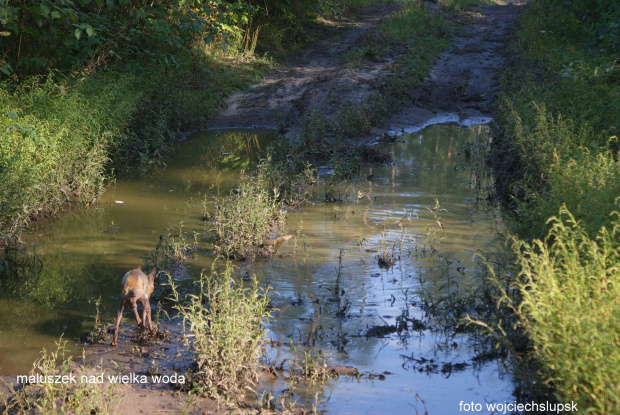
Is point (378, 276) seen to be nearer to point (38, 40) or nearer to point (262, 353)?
point (262, 353)

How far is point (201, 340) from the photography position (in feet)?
13.1

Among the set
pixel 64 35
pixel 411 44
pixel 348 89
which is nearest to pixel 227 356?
pixel 64 35

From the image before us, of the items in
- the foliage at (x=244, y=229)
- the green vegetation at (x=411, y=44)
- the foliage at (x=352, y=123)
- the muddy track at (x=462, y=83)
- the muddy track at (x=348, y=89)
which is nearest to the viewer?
the foliage at (x=244, y=229)

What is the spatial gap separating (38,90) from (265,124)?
18.8 feet

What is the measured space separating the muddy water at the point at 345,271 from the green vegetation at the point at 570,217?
571 mm

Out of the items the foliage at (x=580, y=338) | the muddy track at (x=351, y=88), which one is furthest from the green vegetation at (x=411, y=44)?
the foliage at (x=580, y=338)

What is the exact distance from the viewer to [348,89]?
14938 mm

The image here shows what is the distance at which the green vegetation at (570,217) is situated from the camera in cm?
312

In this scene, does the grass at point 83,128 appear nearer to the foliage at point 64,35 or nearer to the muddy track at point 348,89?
the foliage at point 64,35

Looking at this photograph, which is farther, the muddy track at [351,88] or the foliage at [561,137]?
the muddy track at [351,88]

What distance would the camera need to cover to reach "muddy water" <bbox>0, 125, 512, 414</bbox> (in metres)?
4.45

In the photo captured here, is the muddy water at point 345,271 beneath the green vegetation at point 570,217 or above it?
beneath

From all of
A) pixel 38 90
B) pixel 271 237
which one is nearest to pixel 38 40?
pixel 38 90

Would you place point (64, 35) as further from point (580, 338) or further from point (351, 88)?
point (580, 338)
